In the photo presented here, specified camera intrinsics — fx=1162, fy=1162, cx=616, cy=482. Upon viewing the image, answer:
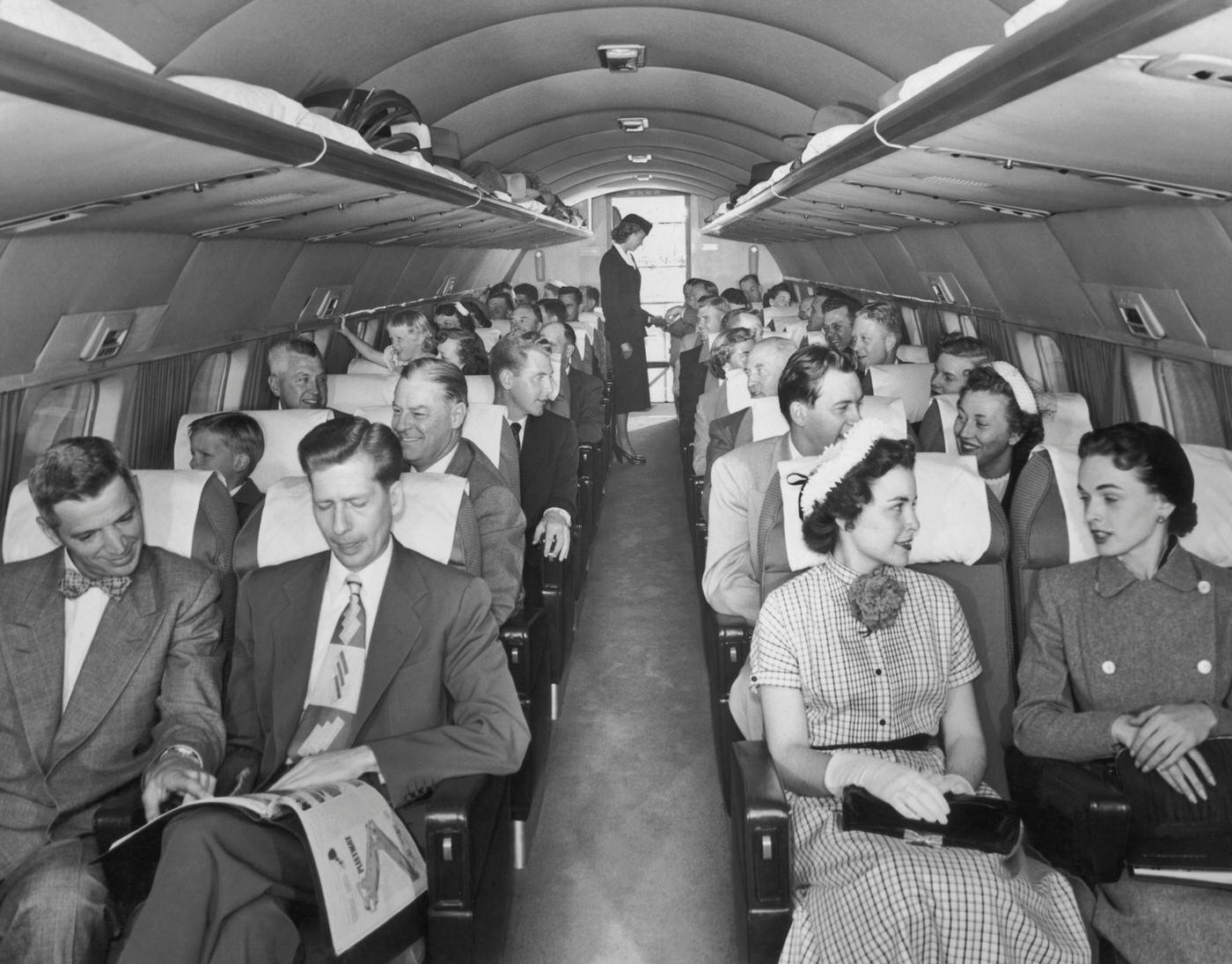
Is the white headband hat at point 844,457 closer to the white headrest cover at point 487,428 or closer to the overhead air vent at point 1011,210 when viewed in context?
the white headrest cover at point 487,428

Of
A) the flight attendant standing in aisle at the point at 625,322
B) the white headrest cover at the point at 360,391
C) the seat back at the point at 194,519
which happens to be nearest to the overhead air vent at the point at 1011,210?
the white headrest cover at the point at 360,391

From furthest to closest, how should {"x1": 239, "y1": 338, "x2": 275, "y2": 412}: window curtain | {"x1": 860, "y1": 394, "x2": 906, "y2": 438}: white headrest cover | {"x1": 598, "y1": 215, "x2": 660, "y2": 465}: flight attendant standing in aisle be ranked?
{"x1": 598, "y1": 215, "x2": 660, "y2": 465}: flight attendant standing in aisle → {"x1": 239, "y1": 338, "x2": 275, "y2": 412}: window curtain → {"x1": 860, "y1": 394, "x2": 906, "y2": 438}: white headrest cover

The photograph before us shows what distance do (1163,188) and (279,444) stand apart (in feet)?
12.4

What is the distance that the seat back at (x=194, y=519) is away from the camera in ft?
12.1

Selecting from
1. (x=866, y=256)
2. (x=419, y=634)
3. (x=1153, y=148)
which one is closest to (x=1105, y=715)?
(x=1153, y=148)

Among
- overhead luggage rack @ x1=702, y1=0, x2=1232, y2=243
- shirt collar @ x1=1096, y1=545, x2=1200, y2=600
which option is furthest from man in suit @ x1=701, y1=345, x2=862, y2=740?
shirt collar @ x1=1096, y1=545, x2=1200, y2=600

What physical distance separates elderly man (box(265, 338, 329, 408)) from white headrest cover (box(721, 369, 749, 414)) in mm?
2331

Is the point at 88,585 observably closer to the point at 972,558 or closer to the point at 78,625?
the point at 78,625

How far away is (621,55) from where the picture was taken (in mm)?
9445

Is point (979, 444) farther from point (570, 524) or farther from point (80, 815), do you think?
point (80, 815)

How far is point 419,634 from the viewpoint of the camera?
10.3 feet

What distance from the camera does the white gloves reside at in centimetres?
263

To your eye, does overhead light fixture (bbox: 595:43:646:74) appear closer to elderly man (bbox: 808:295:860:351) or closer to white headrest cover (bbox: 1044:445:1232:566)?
elderly man (bbox: 808:295:860:351)

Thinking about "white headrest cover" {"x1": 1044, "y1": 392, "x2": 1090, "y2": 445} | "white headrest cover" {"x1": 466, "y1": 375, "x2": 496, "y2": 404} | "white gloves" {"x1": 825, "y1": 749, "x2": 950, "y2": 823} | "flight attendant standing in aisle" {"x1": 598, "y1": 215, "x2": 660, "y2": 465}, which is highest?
"flight attendant standing in aisle" {"x1": 598, "y1": 215, "x2": 660, "y2": 465}
